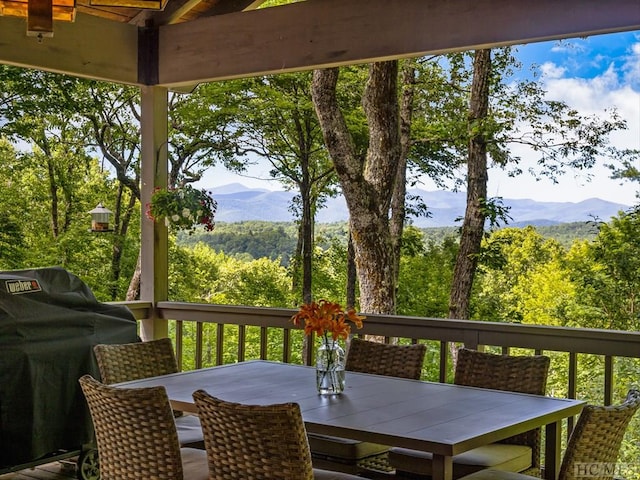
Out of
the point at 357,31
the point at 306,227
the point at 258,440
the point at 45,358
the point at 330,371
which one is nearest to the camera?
the point at 258,440

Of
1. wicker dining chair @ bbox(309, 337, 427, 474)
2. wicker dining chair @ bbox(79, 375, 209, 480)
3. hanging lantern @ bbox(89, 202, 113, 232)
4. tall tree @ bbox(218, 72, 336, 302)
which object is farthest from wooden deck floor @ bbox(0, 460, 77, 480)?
tall tree @ bbox(218, 72, 336, 302)

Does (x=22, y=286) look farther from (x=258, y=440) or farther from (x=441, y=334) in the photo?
(x=441, y=334)

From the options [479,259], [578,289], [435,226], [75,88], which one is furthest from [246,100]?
[578,289]

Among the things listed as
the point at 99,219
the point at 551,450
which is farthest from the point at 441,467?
the point at 99,219

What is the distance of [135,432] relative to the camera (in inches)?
117

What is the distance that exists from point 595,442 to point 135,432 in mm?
1613

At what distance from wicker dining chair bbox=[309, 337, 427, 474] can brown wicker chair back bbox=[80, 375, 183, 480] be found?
88cm

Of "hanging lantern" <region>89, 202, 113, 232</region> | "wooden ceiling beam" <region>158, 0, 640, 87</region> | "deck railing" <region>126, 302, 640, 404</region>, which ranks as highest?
"wooden ceiling beam" <region>158, 0, 640, 87</region>

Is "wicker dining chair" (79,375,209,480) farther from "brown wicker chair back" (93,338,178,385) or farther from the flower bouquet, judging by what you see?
"brown wicker chair back" (93,338,178,385)

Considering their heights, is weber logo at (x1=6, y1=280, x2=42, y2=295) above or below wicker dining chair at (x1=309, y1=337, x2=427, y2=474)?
above

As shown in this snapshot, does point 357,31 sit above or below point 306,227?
above

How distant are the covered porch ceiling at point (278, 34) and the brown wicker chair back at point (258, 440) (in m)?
2.29

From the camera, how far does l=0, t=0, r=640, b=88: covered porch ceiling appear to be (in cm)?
444

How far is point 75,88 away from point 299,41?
9062mm
